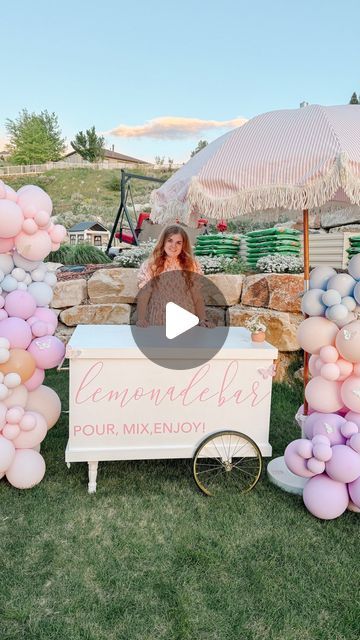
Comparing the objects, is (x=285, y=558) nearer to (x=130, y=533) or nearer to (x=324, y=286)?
(x=130, y=533)

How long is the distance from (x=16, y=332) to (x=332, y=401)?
1959 millimetres

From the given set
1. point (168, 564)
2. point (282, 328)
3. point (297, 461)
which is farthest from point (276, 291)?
point (168, 564)

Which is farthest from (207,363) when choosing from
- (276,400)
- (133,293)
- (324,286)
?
(133,293)

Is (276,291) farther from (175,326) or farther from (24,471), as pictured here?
(24,471)

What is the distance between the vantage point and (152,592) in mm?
2123

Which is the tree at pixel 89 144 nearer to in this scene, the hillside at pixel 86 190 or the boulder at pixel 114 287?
the hillside at pixel 86 190

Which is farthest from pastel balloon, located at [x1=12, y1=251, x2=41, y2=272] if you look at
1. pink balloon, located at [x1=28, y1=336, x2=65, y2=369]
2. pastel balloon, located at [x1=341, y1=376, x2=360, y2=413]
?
pastel balloon, located at [x1=341, y1=376, x2=360, y2=413]

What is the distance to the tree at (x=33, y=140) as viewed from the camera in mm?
49219

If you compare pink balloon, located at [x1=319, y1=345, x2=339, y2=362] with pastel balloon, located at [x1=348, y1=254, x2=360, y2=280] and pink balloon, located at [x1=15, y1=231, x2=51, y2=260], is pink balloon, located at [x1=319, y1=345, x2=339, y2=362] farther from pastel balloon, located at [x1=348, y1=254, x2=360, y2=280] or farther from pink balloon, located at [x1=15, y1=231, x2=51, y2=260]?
pink balloon, located at [x1=15, y1=231, x2=51, y2=260]

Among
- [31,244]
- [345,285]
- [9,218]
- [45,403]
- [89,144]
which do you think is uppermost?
[89,144]

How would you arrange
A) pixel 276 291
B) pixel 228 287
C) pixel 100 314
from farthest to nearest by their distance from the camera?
pixel 100 314 < pixel 228 287 < pixel 276 291

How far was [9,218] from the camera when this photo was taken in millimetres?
2771

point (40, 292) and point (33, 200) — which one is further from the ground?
point (33, 200)

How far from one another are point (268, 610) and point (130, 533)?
853mm
